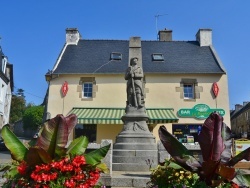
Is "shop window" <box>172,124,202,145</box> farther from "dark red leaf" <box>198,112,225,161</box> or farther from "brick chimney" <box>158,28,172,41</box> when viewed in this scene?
"dark red leaf" <box>198,112,225,161</box>

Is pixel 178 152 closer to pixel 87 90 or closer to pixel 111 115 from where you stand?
pixel 111 115

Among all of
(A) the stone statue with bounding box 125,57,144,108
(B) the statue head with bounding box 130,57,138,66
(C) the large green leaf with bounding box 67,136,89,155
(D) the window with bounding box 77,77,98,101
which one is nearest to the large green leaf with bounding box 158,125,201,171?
(C) the large green leaf with bounding box 67,136,89,155

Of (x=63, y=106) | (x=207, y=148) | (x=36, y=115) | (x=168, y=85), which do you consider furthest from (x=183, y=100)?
(x=36, y=115)

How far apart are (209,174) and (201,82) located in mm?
17166

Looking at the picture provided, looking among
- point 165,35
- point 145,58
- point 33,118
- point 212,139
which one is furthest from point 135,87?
point 33,118

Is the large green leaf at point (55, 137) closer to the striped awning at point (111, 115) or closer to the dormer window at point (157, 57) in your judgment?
the striped awning at point (111, 115)

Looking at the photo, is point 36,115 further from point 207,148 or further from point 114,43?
point 207,148

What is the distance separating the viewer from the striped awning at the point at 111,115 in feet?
60.1

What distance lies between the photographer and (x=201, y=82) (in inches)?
814

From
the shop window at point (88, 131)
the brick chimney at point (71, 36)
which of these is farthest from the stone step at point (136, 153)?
the brick chimney at point (71, 36)

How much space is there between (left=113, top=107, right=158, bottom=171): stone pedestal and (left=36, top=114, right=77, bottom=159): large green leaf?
17.2 ft

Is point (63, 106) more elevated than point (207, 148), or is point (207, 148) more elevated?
point (63, 106)

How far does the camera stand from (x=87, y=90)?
20.9 metres

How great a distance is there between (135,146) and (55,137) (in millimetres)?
5622
